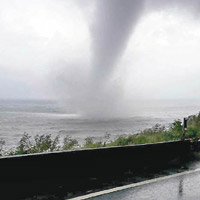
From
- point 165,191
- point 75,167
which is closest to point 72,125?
point 75,167

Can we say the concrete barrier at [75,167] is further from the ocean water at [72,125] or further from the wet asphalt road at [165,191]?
the ocean water at [72,125]

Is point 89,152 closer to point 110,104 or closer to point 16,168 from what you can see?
point 16,168

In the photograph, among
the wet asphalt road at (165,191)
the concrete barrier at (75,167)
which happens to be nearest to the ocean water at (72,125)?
the concrete barrier at (75,167)

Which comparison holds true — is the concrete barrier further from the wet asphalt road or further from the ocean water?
the ocean water

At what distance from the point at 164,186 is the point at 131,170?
1337mm

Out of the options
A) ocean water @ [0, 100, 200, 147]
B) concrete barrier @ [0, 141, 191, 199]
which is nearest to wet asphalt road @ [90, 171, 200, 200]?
concrete barrier @ [0, 141, 191, 199]

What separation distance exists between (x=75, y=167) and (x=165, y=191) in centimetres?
193

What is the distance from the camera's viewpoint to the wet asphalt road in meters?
5.64

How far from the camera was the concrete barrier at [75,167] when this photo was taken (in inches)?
225

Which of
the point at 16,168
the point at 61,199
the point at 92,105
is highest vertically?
the point at 92,105

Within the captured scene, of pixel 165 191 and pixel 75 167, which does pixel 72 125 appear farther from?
pixel 165 191

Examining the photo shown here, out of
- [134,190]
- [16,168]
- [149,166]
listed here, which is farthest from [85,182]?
[149,166]

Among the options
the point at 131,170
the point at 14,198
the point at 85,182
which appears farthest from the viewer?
the point at 131,170

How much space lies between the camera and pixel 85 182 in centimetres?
642
